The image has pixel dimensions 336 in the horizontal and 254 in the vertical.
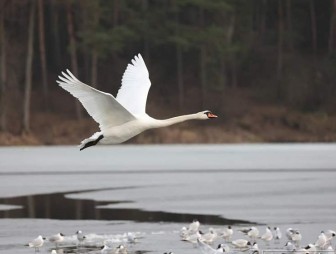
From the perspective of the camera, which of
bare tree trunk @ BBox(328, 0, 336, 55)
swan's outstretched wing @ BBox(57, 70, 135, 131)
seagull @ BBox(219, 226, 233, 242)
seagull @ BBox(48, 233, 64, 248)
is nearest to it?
seagull @ BBox(48, 233, 64, 248)

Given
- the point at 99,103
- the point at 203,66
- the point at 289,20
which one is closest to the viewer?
the point at 99,103

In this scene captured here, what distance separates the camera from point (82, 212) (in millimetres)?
17984

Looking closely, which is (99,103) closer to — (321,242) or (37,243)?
(37,243)

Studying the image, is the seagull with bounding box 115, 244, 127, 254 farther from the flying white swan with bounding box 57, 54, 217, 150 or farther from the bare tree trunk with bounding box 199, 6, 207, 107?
the bare tree trunk with bounding box 199, 6, 207, 107

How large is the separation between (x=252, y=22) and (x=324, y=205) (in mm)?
38818

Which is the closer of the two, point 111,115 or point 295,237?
point 295,237

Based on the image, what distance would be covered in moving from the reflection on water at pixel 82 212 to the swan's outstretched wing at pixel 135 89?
5.94ft

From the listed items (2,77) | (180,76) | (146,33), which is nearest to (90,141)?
(2,77)

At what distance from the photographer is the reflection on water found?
17.0m

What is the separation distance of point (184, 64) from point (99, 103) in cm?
3706

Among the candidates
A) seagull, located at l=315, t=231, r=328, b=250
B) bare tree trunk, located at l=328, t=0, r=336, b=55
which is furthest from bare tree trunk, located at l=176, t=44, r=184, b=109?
seagull, located at l=315, t=231, r=328, b=250

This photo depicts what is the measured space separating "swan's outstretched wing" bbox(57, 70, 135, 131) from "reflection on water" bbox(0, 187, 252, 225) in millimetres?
2179

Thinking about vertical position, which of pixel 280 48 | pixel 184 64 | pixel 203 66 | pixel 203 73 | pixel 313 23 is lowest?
pixel 203 73

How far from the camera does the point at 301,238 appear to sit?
14.6 m
